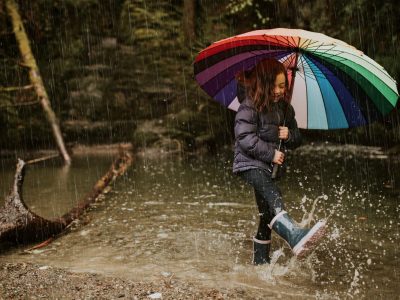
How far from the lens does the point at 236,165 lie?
4.80m

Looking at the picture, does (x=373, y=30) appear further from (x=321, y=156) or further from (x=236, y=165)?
(x=236, y=165)

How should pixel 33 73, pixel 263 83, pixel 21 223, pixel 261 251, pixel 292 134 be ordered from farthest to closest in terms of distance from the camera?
pixel 33 73
pixel 21 223
pixel 261 251
pixel 292 134
pixel 263 83

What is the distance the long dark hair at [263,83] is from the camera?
4637 mm

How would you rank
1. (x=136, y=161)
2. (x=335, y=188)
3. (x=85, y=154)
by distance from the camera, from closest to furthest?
(x=335, y=188)
(x=136, y=161)
(x=85, y=154)

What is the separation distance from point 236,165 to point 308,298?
140cm

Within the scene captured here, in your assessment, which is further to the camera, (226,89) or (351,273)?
(226,89)

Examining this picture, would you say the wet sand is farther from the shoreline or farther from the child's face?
the child's face

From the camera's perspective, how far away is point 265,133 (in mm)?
4715

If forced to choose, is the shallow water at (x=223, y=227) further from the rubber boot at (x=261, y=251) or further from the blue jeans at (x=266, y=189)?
the blue jeans at (x=266, y=189)

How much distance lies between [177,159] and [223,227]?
21.1ft

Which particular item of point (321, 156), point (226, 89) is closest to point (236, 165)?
point (226, 89)

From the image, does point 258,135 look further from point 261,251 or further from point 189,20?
point 189,20

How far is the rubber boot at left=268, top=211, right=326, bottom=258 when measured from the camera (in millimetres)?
4164

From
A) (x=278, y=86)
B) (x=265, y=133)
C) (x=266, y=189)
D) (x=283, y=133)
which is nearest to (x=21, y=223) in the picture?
(x=266, y=189)
